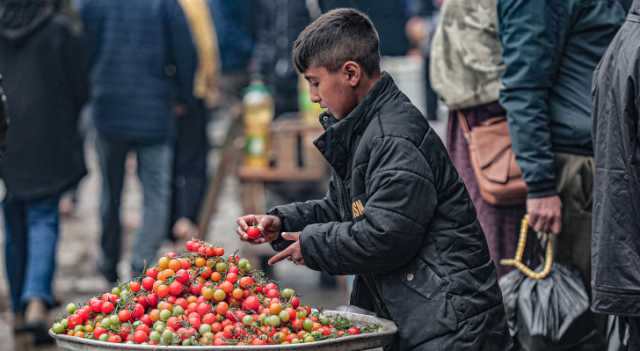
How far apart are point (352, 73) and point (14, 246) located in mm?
4153

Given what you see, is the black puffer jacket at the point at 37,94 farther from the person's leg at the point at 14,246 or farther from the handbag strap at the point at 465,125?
the handbag strap at the point at 465,125

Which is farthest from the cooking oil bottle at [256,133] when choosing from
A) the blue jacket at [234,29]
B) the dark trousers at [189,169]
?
the blue jacket at [234,29]

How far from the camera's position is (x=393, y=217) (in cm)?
354

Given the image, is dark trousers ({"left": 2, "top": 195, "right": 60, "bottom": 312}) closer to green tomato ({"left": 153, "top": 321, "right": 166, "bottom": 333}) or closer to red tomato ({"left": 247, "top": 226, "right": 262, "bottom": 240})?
red tomato ({"left": 247, "top": 226, "right": 262, "bottom": 240})

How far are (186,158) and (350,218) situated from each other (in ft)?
18.7

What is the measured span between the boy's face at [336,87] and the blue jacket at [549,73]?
1.10 m

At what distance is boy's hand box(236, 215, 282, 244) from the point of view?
12.5 feet

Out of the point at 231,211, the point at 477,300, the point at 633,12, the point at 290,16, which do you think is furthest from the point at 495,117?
the point at 231,211

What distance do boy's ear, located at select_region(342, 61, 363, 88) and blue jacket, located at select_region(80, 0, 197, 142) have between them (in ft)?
14.9

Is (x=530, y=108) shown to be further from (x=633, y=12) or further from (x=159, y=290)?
(x=159, y=290)

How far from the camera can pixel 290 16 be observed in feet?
29.4

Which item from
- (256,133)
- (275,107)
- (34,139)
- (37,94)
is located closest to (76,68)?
(37,94)

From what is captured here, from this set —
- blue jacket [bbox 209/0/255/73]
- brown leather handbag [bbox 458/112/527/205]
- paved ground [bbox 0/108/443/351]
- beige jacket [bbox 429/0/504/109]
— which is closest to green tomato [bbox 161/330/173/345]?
brown leather handbag [bbox 458/112/527/205]

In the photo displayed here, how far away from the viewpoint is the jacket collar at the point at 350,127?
372 centimetres
